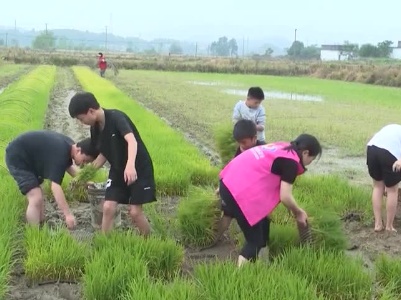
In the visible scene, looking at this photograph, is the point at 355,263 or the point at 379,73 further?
the point at 379,73

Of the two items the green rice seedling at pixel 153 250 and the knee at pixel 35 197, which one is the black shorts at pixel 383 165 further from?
the knee at pixel 35 197

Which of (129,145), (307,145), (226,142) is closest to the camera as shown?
(307,145)

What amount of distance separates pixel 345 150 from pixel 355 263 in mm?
6049

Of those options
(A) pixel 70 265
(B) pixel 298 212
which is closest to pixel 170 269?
(A) pixel 70 265

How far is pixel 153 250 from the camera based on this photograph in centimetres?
354

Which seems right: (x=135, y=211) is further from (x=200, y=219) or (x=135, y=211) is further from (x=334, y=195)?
(x=334, y=195)

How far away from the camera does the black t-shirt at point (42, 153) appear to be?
13.6 feet

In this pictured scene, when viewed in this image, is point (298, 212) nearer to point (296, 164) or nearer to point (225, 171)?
point (296, 164)

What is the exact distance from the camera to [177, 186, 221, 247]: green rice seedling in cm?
425

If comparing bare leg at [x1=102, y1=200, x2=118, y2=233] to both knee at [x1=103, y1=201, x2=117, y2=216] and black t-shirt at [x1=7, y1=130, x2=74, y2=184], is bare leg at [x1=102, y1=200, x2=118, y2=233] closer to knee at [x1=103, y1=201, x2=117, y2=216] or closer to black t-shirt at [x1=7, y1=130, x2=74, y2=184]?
knee at [x1=103, y1=201, x2=117, y2=216]

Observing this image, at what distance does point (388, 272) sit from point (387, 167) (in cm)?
117

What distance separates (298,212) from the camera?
11.6 ft

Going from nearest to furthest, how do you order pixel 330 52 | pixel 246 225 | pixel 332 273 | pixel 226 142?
1. pixel 332 273
2. pixel 246 225
3. pixel 226 142
4. pixel 330 52

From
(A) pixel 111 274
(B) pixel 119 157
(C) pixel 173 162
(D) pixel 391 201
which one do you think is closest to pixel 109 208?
(B) pixel 119 157
